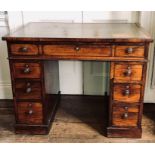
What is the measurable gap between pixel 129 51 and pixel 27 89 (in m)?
0.65

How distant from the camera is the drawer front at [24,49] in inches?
53.8

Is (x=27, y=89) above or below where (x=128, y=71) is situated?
below

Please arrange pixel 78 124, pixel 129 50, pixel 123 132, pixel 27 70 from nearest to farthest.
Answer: pixel 129 50 → pixel 27 70 → pixel 123 132 → pixel 78 124

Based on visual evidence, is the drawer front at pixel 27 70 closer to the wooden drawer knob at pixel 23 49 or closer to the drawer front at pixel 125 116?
the wooden drawer knob at pixel 23 49

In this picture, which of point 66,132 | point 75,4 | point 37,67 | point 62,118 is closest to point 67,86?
point 62,118

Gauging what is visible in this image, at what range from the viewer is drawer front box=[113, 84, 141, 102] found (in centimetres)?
141

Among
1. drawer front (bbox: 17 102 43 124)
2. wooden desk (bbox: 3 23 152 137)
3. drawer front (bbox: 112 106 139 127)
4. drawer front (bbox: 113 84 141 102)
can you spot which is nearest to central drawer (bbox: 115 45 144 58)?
wooden desk (bbox: 3 23 152 137)

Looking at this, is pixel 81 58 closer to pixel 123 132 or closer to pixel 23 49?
pixel 23 49

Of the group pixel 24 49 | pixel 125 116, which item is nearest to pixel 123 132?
pixel 125 116

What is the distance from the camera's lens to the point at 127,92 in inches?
55.7

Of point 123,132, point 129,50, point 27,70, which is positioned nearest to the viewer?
point 129,50

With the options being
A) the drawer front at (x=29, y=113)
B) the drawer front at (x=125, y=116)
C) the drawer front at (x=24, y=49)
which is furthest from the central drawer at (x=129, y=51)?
the drawer front at (x=29, y=113)

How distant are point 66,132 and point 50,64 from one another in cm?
47

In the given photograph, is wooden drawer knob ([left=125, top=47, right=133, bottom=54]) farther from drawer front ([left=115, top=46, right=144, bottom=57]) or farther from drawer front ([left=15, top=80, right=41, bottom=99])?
drawer front ([left=15, top=80, right=41, bottom=99])
